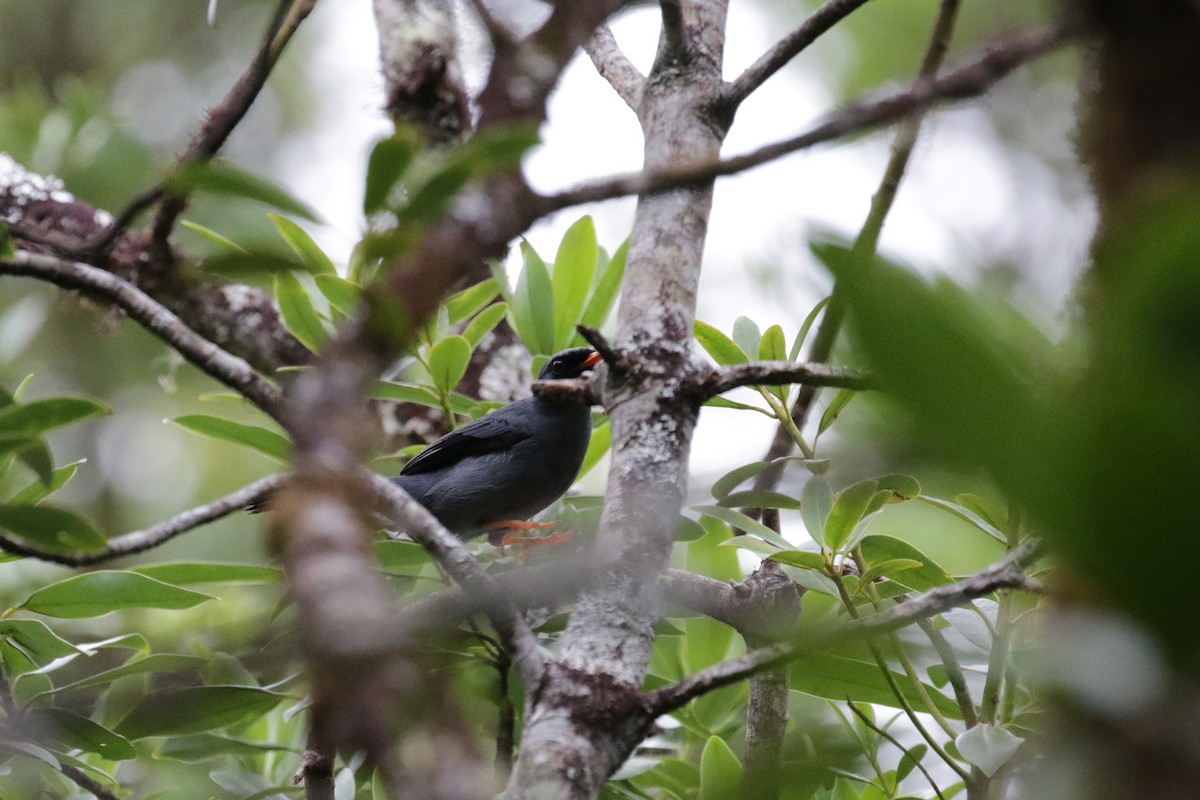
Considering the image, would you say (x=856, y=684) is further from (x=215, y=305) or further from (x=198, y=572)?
(x=215, y=305)

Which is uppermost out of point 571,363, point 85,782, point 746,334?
point 571,363

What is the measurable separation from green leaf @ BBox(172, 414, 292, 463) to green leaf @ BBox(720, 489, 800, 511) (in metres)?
1.23

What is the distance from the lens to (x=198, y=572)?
245cm

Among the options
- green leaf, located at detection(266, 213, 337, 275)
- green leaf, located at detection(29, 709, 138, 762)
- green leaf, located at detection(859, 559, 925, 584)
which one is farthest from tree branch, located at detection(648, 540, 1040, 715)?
green leaf, located at detection(266, 213, 337, 275)

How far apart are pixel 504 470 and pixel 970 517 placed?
9.19 ft

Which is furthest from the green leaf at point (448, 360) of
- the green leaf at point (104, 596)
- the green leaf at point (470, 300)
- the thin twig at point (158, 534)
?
the thin twig at point (158, 534)

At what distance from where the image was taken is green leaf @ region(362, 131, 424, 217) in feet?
3.72

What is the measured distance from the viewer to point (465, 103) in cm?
436

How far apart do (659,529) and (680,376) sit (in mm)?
334

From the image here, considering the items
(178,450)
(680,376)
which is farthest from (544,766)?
(178,450)

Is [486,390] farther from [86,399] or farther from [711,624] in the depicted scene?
[86,399]

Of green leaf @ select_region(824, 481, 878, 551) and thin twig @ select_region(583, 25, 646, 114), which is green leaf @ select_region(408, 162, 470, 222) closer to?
green leaf @ select_region(824, 481, 878, 551)

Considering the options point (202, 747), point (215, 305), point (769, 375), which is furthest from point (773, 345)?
point (215, 305)

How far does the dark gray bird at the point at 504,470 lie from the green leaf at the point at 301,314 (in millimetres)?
1611
